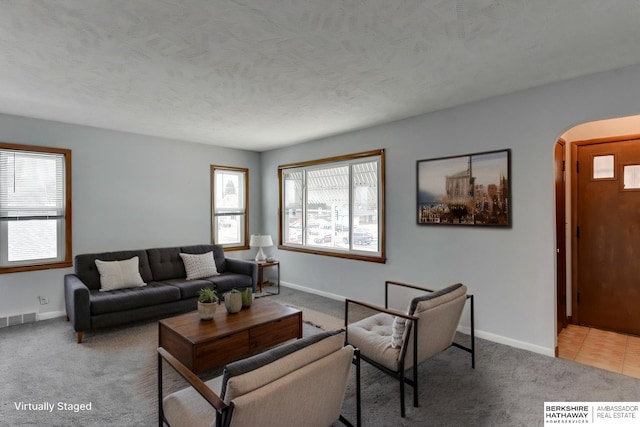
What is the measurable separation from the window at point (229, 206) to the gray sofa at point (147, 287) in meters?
0.66

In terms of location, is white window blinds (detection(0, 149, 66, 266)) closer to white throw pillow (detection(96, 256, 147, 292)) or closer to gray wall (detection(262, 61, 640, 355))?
white throw pillow (detection(96, 256, 147, 292))

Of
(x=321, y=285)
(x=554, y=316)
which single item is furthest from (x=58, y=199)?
(x=554, y=316)

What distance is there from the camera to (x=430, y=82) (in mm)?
2982

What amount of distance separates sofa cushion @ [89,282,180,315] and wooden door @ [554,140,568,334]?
4.40 m

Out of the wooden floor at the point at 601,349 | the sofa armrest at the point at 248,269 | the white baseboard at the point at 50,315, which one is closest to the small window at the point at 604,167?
the wooden floor at the point at 601,349

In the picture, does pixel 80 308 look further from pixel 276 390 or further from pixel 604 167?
pixel 604 167

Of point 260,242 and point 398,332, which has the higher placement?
point 260,242

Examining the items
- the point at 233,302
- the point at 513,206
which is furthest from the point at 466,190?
the point at 233,302

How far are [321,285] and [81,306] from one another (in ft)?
10.2

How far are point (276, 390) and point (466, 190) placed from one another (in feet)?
9.91

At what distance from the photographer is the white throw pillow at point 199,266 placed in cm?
468

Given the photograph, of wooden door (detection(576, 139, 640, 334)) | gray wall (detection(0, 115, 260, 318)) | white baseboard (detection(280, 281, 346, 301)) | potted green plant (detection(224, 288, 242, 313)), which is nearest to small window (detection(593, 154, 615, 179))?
wooden door (detection(576, 139, 640, 334))

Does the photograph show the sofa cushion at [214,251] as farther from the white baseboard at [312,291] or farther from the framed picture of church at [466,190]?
the framed picture of church at [466,190]

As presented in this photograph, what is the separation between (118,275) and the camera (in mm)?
4062
